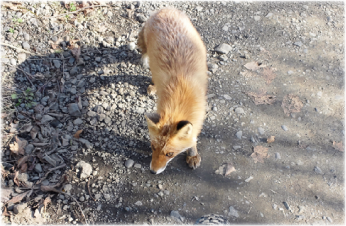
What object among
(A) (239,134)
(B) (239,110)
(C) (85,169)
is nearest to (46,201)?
(C) (85,169)

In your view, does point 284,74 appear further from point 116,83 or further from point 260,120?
point 116,83

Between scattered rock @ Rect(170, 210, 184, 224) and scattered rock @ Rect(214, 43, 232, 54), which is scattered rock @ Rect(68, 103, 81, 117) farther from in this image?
scattered rock @ Rect(214, 43, 232, 54)

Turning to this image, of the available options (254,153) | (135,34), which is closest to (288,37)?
(254,153)

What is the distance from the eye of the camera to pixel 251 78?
15.7 ft

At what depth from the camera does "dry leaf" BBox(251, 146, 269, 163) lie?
3842 mm

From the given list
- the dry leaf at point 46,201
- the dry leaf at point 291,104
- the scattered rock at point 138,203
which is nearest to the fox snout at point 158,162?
the scattered rock at point 138,203

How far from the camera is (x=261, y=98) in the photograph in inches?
178

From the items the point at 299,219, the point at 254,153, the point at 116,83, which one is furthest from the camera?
the point at 116,83

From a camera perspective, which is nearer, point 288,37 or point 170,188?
point 170,188

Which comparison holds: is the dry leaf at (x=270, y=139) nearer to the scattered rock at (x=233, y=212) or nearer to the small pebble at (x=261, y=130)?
the small pebble at (x=261, y=130)

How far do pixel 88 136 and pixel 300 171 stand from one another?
3289 millimetres

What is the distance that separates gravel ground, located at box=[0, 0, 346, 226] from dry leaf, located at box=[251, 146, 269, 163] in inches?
0.7

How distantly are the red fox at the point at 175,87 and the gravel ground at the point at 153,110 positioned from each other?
24.3 inches

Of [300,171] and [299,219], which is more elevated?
[300,171]
